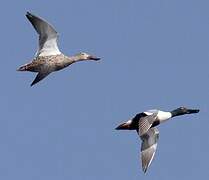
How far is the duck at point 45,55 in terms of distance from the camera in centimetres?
5938

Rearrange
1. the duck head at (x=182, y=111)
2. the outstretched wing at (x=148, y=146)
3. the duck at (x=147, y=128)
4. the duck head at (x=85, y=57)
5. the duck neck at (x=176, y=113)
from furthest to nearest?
1. the duck head at (x=182, y=111)
2. the duck neck at (x=176, y=113)
3. the duck head at (x=85, y=57)
4. the duck at (x=147, y=128)
5. the outstretched wing at (x=148, y=146)

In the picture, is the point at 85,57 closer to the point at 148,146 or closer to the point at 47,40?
the point at 47,40

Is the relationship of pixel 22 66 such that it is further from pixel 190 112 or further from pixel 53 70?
pixel 190 112

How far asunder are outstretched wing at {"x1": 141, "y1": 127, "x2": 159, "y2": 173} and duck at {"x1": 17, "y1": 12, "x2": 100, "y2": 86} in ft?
14.8

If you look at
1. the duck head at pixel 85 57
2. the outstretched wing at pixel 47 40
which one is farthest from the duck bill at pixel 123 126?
the outstretched wing at pixel 47 40

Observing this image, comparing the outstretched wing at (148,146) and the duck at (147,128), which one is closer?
the outstretched wing at (148,146)

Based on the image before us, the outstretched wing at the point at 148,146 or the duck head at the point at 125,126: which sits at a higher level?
the duck head at the point at 125,126

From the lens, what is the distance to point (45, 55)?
6031 cm

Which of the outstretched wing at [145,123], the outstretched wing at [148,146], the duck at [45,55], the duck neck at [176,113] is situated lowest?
the outstretched wing at [148,146]

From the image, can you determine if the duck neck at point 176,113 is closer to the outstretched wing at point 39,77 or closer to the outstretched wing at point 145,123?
the outstretched wing at point 145,123

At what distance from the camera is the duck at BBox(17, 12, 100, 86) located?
195 feet

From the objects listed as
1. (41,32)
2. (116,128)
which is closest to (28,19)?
(41,32)

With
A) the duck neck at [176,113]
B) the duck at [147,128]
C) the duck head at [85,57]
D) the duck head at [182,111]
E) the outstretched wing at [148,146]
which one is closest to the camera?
the outstretched wing at [148,146]

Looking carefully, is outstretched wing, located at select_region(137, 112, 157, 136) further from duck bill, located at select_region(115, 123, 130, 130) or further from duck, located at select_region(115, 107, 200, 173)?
duck bill, located at select_region(115, 123, 130, 130)
